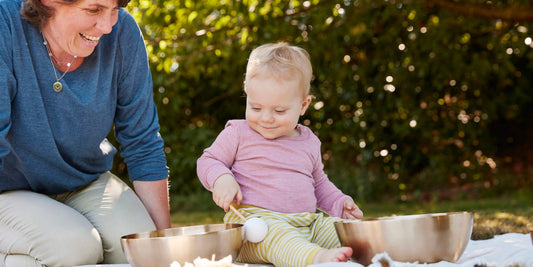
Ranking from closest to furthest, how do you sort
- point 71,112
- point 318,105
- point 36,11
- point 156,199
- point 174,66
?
point 36,11, point 71,112, point 156,199, point 174,66, point 318,105

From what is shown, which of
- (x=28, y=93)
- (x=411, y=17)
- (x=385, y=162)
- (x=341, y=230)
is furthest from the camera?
(x=385, y=162)

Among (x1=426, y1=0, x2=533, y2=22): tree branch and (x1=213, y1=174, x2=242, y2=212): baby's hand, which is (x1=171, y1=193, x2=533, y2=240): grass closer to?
(x1=213, y1=174, x2=242, y2=212): baby's hand

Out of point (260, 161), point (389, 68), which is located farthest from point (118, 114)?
point (389, 68)

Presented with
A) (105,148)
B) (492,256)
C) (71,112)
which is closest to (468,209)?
(492,256)

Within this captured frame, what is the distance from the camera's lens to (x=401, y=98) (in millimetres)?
6586

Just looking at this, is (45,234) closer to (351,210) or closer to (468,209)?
(351,210)

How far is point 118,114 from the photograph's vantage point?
2.73m

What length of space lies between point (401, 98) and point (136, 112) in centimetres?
432

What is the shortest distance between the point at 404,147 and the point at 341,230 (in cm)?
492

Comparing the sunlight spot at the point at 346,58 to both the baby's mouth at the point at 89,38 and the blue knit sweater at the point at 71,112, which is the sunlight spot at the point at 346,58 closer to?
the blue knit sweater at the point at 71,112

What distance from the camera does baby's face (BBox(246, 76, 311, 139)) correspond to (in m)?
2.35

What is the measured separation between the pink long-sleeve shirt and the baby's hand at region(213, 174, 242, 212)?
0.04m

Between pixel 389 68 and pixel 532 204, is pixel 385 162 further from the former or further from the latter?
pixel 532 204

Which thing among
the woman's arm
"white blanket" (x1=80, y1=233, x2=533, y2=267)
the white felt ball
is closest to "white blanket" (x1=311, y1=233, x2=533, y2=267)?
"white blanket" (x1=80, y1=233, x2=533, y2=267)
